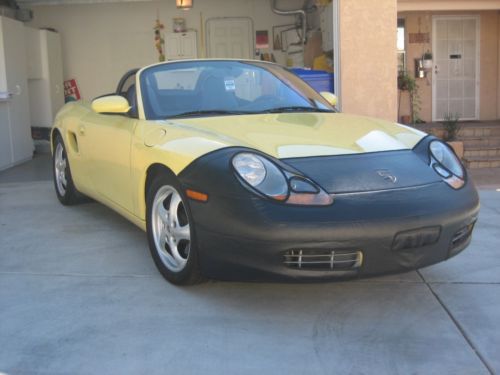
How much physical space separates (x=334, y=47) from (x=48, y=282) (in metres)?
5.57

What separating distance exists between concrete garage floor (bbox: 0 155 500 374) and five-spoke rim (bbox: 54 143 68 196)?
4.74 ft

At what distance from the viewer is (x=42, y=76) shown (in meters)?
10.9

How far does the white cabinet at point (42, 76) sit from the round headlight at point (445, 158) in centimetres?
856

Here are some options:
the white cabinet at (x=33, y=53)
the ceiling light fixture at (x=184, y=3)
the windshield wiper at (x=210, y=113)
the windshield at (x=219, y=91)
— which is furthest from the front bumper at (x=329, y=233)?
the white cabinet at (x=33, y=53)

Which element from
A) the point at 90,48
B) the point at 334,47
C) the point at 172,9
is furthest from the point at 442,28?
the point at 90,48

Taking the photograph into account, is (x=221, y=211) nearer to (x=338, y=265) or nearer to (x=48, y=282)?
(x=338, y=265)

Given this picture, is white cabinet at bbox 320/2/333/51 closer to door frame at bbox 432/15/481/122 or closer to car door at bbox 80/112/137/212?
door frame at bbox 432/15/481/122

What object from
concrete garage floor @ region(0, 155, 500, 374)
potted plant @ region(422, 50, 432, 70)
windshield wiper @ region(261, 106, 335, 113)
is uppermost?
potted plant @ region(422, 50, 432, 70)

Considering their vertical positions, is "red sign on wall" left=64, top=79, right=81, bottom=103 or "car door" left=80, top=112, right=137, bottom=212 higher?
"red sign on wall" left=64, top=79, right=81, bottom=103

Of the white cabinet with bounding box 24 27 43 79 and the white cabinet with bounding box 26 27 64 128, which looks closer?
the white cabinet with bounding box 24 27 43 79

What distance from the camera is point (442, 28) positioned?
11617 mm

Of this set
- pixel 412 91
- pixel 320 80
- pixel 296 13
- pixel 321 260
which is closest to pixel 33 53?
pixel 296 13

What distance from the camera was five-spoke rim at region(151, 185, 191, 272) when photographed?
353 centimetres

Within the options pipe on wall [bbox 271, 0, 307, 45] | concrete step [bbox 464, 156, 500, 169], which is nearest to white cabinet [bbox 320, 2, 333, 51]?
pipe on wall [bbox 271, 0, 307, 45]
